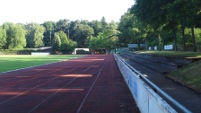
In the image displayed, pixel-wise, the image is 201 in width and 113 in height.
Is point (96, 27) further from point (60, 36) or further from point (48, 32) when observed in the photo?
point (60, 36)

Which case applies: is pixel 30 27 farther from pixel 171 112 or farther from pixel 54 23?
pixel 171 112

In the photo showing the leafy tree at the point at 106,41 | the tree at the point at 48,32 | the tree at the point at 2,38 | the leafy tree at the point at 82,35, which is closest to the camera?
the leafy tree at the point at 106,41

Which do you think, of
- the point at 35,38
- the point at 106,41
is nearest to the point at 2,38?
the point at 35,38

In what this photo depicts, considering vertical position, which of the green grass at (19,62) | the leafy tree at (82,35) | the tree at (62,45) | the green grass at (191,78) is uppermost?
the leafy tree at (82,35)

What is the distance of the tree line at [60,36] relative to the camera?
139m

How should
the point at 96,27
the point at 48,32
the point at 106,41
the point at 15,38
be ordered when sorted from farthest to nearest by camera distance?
the point at 96,27 < the point at 48,32 < the point at 15,38 < the point at 106,41

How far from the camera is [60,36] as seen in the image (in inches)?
5768

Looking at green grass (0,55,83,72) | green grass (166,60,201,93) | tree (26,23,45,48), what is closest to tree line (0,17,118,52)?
tree (26,23,45,48)

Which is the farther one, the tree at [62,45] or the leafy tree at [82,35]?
the leafy tree at [82,35]

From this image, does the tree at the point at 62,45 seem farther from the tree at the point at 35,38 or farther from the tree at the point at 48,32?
the tree at the point at 48,32

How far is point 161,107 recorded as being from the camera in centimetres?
601

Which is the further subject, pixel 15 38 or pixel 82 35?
pixel 82 35

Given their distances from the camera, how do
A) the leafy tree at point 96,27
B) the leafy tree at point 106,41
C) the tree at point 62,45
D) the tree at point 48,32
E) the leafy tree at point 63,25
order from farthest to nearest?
the leafy tree at point 63,25 < the leafy tree at point 96,27 < the tree at point 48,32 < the tree at point 62,45 < the leafy tree at point 106,41

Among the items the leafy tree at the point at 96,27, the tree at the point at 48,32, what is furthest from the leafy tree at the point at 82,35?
the tree at the point at 48,32
